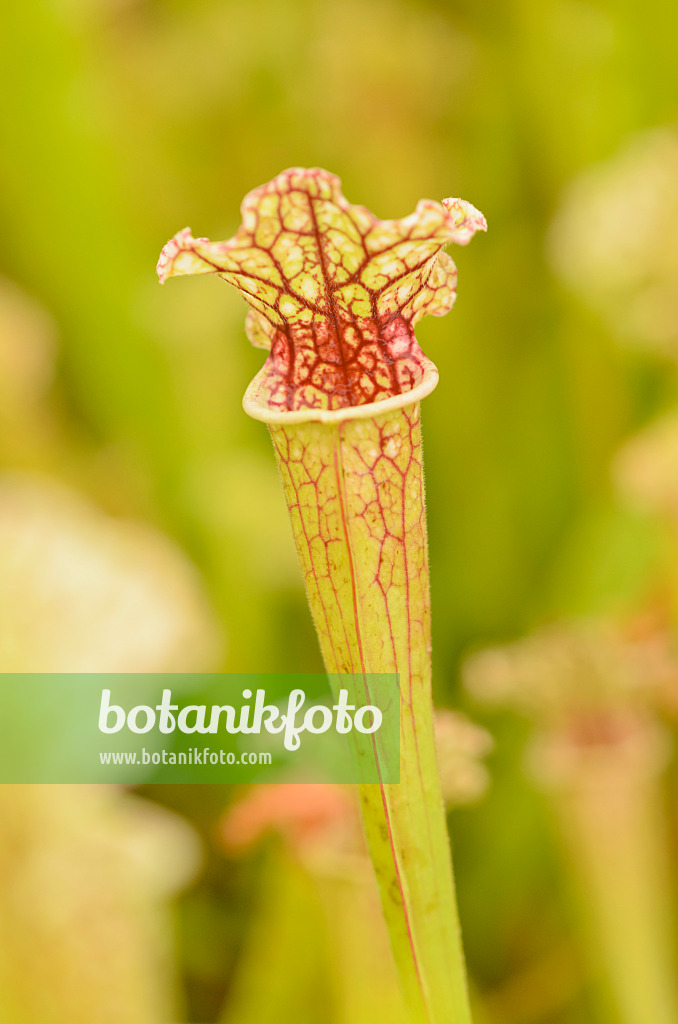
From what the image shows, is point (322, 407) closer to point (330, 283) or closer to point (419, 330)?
point (330, 283)

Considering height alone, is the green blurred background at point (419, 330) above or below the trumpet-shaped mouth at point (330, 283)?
above

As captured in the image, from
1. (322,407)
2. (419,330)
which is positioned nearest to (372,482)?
(322,407)

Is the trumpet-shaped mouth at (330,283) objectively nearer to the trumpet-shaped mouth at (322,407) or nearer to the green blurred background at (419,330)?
the trumpet-shaped mouth at (322,407)

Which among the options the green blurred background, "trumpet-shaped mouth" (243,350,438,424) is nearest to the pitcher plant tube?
"trumpet-shaped mouth" (243,350,438,424)

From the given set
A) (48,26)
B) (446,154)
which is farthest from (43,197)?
(446,154)

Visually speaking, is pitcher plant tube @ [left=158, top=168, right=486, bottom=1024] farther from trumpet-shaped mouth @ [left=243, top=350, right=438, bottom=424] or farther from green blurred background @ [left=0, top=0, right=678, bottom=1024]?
green blurred background @ [left=0, top=0, right=678, bottom=1024]

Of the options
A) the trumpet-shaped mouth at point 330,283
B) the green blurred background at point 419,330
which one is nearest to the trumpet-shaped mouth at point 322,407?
the trumpet-shaped mouth at point 330,283
